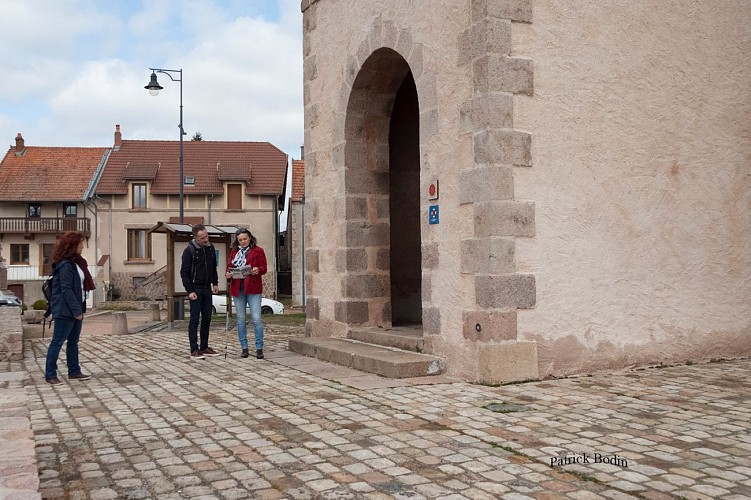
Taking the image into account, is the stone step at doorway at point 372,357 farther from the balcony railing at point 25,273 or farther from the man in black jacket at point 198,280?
the balcony railing at point 25,273

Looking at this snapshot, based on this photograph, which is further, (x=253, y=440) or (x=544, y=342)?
(x=544, y=342)

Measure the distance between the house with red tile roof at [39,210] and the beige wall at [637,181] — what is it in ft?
117

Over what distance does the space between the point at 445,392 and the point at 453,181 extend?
6.98 ft

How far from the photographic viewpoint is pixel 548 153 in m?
7.40

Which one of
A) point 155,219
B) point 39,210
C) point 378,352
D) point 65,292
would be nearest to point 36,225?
point 39,210

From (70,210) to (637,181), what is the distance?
37.8 metres

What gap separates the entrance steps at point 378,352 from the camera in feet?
24.7

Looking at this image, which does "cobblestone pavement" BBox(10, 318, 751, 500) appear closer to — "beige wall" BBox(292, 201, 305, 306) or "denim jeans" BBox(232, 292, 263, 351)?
"denim jeans" BBox(232, 292, 263, 351)

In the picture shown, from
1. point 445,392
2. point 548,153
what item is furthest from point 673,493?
point 548,153

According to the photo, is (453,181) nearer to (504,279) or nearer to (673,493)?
(504,279)

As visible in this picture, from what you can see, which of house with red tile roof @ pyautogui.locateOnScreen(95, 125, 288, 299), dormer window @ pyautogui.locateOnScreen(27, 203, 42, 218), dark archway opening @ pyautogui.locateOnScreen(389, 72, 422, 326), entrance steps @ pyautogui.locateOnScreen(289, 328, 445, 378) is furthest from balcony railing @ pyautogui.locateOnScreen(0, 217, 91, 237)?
entrance steps @ pyautogui.locateOnScreen(289, 328, 445, 378)

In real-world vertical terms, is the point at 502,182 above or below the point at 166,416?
above

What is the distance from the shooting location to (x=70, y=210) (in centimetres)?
4069

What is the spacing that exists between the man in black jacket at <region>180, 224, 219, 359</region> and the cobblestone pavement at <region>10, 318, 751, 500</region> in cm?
167
